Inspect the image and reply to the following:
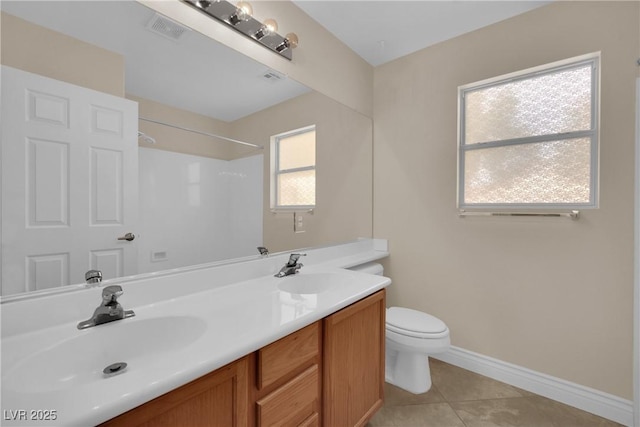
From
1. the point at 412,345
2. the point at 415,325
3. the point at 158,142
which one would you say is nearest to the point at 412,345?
the point at 412,345

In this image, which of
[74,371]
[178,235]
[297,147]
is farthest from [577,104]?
[74,371]

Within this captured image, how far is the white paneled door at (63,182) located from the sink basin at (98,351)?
0.88 feet

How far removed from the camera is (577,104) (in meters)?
1.62

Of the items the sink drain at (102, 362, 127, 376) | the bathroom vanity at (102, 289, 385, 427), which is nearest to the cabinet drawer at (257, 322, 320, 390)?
the bathroom vanity at (102, 289, 385, 427)

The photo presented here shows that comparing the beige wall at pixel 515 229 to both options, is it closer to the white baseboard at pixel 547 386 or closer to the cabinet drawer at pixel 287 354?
the white baseboard at pixel 547 386

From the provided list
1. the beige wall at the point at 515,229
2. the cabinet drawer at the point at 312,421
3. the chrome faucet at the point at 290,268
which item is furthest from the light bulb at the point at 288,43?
the cabinet drawer at the point at 312,421

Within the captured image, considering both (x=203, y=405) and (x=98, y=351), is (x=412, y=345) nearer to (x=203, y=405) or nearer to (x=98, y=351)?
(x=203, y=405)

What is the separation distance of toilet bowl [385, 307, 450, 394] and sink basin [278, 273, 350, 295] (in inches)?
22.0

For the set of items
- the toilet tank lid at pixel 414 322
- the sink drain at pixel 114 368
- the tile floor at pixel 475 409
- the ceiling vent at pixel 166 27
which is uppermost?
the ceiling vent at pixel 166 27

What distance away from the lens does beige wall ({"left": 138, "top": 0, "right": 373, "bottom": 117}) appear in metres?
1.23

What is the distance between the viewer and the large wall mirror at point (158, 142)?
2.62 feet

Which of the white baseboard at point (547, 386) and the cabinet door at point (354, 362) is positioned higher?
the cabinet door at point (354, 362)

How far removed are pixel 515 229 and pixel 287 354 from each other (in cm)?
173

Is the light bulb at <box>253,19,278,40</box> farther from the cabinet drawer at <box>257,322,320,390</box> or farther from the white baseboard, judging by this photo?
the white baseboard
